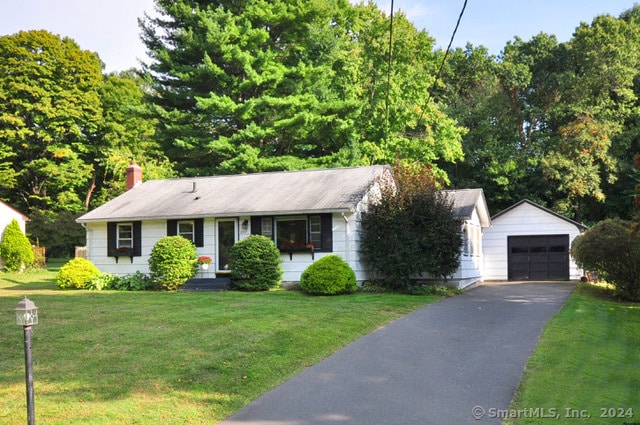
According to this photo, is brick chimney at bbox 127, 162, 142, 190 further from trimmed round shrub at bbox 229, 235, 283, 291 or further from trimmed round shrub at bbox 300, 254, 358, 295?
trimmed round shrub at bbox 300, 254, 358, 295

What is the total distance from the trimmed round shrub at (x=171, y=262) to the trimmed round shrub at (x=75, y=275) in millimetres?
2401

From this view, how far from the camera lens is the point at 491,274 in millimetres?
28719

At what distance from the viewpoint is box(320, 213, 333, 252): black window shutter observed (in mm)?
19984

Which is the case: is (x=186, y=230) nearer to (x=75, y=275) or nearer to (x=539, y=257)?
(x=75, y=275)

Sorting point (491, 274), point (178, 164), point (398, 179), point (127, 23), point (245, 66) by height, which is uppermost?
point (127, 23)

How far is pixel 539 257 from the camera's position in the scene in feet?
92.3

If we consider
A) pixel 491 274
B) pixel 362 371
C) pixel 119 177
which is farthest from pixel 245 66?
pixel 362 371

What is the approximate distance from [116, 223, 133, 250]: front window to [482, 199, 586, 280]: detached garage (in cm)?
1639

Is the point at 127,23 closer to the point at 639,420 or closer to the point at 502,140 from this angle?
the point at 502,140

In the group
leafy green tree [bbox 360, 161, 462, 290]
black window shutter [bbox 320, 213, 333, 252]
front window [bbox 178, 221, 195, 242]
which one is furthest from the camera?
front window [bbox 178, 221, 195, 242]

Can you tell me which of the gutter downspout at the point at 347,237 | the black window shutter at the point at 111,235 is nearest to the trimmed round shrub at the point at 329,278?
the gutter downspout at the point at 347,237

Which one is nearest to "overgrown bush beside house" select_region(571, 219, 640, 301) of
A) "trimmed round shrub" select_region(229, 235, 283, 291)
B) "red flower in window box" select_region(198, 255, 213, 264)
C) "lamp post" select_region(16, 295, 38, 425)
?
"trimmed round shrub" select_region(229, 235, 283, 291)

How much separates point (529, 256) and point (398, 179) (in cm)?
1148

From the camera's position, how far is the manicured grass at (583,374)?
6.87 m
